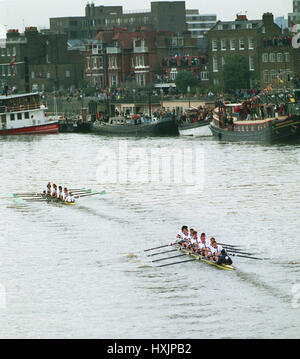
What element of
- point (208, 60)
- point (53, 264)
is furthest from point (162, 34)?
point (53, 264)

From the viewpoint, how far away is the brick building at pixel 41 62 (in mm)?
139250

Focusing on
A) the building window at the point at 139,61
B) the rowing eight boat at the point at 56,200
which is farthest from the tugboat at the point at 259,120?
the building window at the point at 139,61

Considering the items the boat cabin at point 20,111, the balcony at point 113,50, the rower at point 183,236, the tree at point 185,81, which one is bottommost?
the rower at point 183,236

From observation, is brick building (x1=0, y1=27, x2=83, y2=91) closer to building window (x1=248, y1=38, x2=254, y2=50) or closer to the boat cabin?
the boat cabin

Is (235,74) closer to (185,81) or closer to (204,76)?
(185,81)

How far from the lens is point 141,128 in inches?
3802

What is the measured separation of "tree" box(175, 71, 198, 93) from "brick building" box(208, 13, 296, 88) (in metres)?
2.48

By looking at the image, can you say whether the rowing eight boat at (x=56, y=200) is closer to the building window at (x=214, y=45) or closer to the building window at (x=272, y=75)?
the building window at (x=272, y=75)

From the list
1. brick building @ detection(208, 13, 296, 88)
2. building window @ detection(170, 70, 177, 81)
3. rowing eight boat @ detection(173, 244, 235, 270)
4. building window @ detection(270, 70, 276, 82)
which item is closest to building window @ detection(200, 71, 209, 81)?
brick building @ detection(208, 13, 296, 88)

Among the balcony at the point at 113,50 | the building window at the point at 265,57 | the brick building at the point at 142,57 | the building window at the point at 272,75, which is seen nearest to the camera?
the building window at the point at 272,75

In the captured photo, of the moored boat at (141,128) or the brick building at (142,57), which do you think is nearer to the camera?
the moored boat at (141,128)

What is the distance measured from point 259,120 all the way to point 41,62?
6840 cm

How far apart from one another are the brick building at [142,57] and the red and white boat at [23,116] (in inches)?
773
